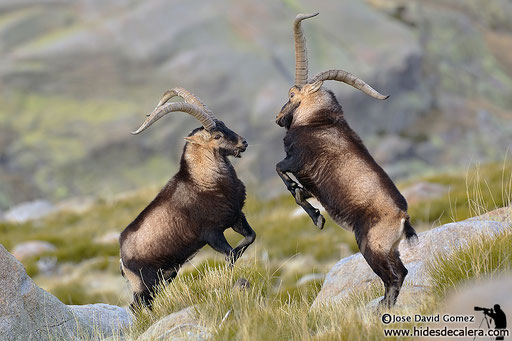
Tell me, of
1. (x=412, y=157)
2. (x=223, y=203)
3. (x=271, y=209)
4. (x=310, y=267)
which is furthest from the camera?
A: (x=412, y=157)

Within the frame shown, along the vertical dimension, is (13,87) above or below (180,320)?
below

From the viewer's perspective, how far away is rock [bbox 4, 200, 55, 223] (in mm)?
20469

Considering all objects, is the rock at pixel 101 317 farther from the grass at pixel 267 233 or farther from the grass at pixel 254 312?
the grass at pixel 267 233

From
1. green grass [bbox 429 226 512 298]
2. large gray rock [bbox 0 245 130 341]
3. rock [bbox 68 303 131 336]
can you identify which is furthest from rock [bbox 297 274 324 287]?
green grass [bbox 429 226 512 298]

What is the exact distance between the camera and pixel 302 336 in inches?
204

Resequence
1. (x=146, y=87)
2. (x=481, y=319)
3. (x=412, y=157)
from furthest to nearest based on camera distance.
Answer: (x=412, y=157)
(x=146, y=87)
(x=481, y=319)

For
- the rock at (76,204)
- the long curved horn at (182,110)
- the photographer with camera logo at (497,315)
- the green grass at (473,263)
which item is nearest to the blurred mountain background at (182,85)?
the rock at (76,204)

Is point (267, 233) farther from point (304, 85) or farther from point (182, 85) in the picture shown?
point (182, 85)

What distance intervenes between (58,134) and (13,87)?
8.68ft

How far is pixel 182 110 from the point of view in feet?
23.0

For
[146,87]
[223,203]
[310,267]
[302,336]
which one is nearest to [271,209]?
[310,267]

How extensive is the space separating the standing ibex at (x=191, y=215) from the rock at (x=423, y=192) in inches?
294

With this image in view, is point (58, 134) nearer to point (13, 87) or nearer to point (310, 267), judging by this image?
point (13, 87)

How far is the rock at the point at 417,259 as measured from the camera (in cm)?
696
